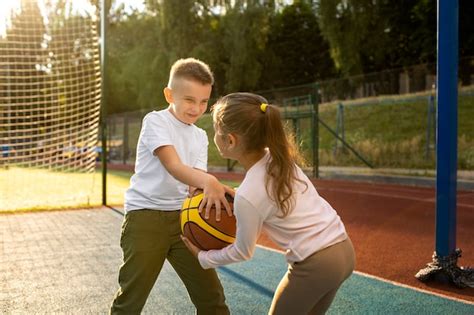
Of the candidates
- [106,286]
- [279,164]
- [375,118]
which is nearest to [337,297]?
[106,286]

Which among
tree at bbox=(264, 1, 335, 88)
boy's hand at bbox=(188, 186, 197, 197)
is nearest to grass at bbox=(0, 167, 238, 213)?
boy's hand at bbox=(188, 186, 197, 197)

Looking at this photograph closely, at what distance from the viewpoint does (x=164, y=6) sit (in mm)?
28125

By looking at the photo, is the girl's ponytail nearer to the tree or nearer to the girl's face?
the girl's face

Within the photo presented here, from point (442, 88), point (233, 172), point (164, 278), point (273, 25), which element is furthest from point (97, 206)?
point (273, 25)

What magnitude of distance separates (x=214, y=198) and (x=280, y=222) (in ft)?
1.07

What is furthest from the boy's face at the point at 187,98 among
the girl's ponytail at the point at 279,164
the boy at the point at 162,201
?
the girl's ponytail at the point at 279,164

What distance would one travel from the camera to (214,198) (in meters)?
2.23

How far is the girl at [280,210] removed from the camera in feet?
6.61

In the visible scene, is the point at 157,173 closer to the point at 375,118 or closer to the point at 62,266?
the point at 62,266

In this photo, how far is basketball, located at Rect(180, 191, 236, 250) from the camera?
2246mm

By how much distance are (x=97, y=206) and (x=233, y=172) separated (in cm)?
836

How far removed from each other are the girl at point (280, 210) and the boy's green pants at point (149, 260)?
654mm

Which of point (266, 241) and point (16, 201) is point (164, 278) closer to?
point (266, 241)

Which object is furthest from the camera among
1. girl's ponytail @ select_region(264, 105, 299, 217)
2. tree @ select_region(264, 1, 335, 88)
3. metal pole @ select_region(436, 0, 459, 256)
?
tree @ select_region(264, 1, 335, 88)
